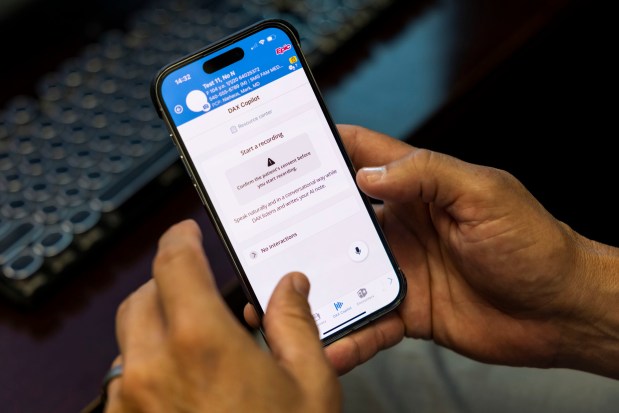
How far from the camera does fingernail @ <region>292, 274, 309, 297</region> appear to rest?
492 mm

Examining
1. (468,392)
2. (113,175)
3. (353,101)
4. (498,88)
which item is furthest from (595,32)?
(113,175)

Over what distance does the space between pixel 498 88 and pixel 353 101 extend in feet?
0.61

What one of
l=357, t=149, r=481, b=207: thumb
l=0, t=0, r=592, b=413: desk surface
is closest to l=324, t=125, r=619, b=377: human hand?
l=357, t=149, r=481, b=207: thumb

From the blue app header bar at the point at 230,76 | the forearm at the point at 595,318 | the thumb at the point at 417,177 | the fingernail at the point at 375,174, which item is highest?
the blue app header bar at the point at 230,76

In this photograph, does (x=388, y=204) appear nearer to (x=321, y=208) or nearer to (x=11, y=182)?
(x=321, y=208)

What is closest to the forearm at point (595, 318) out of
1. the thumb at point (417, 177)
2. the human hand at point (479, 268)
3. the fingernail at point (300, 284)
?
the human hand at point (479, 268)

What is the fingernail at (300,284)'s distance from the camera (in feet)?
1.62

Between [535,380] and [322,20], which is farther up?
[322,20]

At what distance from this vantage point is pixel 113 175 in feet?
2.32

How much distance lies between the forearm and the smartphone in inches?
7.0

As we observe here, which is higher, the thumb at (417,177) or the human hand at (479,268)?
the thumb at (417,177)

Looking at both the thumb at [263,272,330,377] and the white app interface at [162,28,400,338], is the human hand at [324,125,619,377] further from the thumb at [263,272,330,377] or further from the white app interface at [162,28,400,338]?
the thumb at [263,272,330,377]

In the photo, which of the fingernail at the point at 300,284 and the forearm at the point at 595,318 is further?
the forearm at the point at 595,318

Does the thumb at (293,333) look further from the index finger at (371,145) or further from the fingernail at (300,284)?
the index finger at (371,145)
